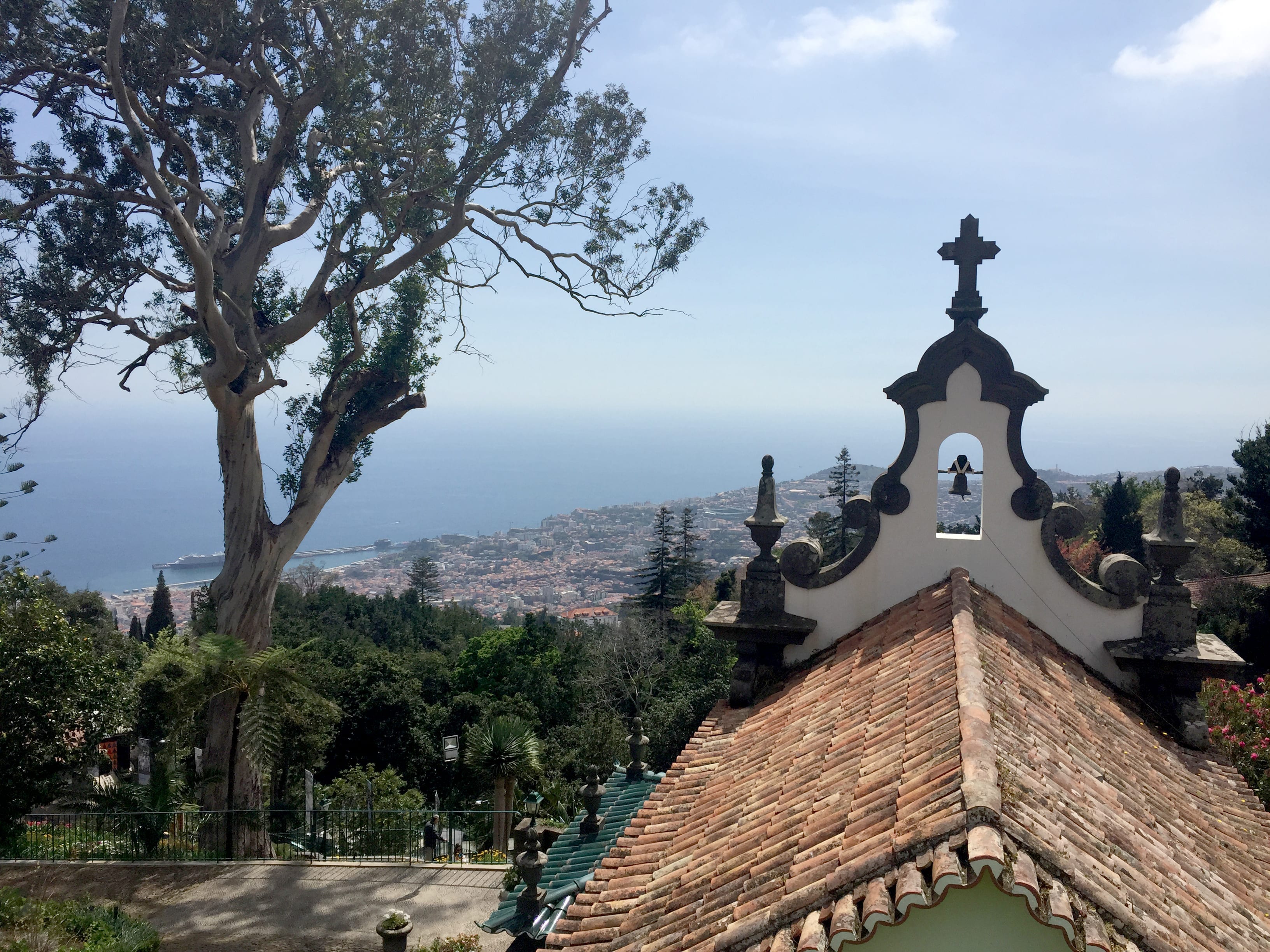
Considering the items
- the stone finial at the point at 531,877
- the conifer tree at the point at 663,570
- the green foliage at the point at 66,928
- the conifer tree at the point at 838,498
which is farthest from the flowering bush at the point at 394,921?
the conifer tree at the point at 663,570

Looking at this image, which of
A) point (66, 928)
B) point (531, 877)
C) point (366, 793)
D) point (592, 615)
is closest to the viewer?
point (531, 877)

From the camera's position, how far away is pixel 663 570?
154ft

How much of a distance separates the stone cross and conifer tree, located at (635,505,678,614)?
38.6 metres

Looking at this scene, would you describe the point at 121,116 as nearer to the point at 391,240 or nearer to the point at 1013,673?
the point at 391,240

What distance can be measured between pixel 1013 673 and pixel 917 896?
274cm

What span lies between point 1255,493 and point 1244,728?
22391 millimetres

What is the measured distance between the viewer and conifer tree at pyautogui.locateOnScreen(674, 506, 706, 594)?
47.0 metres

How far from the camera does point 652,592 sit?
46812 millimetres

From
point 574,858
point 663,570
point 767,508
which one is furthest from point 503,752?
point 663,570

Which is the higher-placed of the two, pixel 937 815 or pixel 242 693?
pixel 937 815

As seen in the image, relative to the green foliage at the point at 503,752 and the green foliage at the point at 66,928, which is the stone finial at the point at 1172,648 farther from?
the green foliage at the point at 503,752

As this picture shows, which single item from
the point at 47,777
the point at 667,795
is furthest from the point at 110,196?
the point at 667,795

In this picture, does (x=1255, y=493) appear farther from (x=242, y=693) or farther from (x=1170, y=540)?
(x=242, y=693)

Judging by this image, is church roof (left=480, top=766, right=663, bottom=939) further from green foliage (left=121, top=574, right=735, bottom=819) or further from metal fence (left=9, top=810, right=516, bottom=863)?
green foliage (left=121, top=574, right=735, bottom=819)
